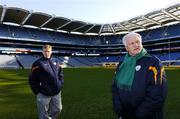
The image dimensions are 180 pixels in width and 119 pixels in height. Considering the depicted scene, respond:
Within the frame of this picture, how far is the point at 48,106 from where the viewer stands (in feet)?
24.6

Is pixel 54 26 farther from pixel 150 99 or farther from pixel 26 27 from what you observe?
pixel 150 99

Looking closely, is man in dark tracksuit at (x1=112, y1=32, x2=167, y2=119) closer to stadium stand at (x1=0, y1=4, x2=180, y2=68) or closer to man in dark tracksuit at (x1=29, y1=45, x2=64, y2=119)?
man in dark tracksuit at (x1=29, y1=45, x2=64, y2=119)

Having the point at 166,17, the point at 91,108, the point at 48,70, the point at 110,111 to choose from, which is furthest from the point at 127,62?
the point at 166,17

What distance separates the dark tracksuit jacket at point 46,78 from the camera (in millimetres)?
7363

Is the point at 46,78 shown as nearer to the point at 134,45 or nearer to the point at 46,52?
the point at 46,52

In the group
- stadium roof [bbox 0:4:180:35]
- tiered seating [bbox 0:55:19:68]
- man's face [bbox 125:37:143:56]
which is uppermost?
man's face [bbox 125:37:143:56]

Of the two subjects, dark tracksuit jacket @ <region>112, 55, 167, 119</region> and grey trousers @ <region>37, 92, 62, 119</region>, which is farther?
grey trousers @ <region>37, 92, 62, 119</region>

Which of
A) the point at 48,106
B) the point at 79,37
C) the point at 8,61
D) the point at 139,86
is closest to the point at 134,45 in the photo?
the point at 139,86

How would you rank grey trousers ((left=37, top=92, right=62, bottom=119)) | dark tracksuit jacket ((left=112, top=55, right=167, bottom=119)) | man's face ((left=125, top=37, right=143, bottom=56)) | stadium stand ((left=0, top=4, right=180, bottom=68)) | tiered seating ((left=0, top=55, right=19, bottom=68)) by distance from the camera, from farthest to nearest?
stadium stand ((left=0, top=4, right=180, bottom=68)), tiered seating ((left=0, top=55, right=19, bottom=68)), grey trousers ((left=37, top=92, right=62, bottom=119)), man's face ((left=125, top=37, right=143, bottom=56)), dark tracksuit jacket ((left=112, top=55, right=167, bottom=119))

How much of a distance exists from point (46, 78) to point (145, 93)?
A: 3.68 m

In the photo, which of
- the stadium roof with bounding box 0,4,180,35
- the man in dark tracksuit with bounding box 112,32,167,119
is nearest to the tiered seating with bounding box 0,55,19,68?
the stadium roof with bounding box 0,4,180,35

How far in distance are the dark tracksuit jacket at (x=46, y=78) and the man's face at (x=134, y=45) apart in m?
3.35

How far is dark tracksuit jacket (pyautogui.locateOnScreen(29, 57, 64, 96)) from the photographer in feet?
24.2

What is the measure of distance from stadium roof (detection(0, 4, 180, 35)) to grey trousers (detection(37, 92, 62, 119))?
61.9m
